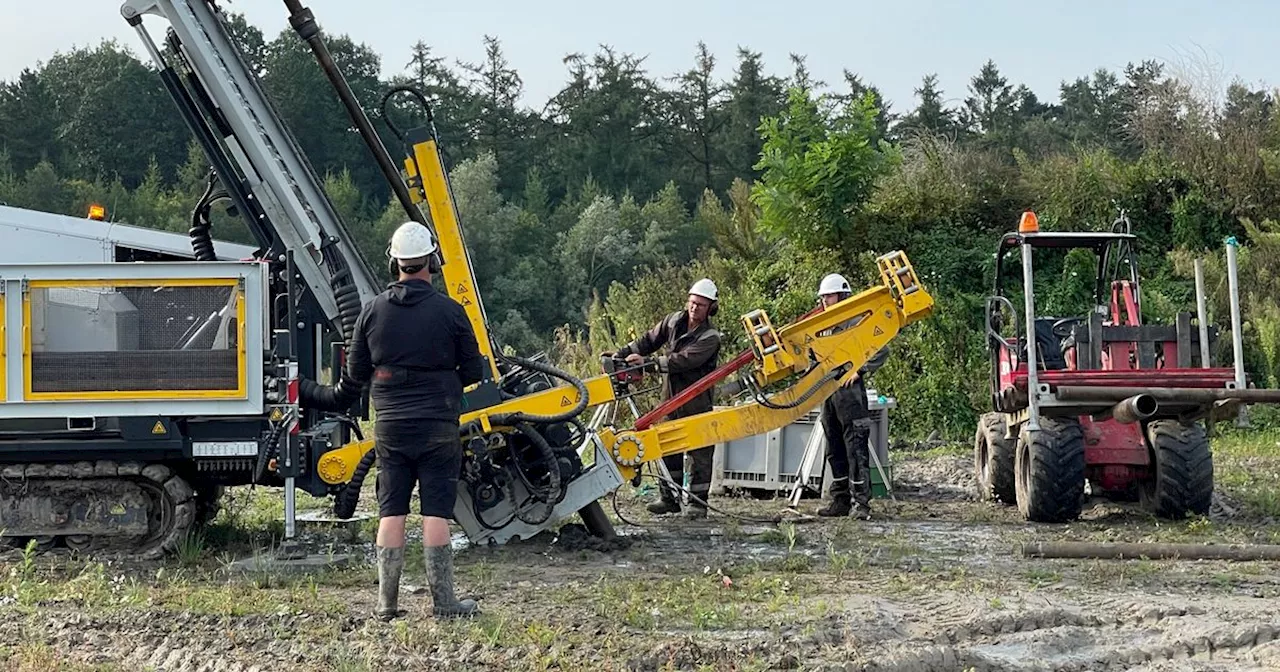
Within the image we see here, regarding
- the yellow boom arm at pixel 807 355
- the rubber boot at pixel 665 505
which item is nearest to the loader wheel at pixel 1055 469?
the yellow boom arm at pixel 807 355

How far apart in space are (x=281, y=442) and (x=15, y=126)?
46.3 meters

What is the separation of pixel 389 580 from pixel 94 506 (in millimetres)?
2917

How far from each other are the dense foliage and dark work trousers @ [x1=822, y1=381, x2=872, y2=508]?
3.96 m

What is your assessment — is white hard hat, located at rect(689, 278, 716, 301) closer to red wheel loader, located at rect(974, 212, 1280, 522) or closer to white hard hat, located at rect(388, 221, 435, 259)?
red wheel loader, located at rect(974, 212, 1280, 522)

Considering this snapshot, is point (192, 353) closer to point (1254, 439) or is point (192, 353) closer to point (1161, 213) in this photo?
point (1254, 439)

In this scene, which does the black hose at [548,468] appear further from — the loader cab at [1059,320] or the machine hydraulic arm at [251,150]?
the loader cab at [1059,320]

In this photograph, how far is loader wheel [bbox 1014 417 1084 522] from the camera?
10547 millimetres

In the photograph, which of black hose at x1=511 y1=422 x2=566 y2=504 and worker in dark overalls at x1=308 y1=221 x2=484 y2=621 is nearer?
worker in dark overalls at x1=308 y1=221 x2=484 y2=621

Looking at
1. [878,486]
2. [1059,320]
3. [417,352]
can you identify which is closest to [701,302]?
[878,486]

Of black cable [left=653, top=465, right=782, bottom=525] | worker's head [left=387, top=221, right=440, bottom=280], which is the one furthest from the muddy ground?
worker's head [left=387, top=221, right=440, bottom=280]

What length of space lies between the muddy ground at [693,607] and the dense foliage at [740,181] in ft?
12.4

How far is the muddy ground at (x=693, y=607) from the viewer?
20.4ft

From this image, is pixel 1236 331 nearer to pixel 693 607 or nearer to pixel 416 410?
pixel 693 607

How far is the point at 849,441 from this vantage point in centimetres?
1155
